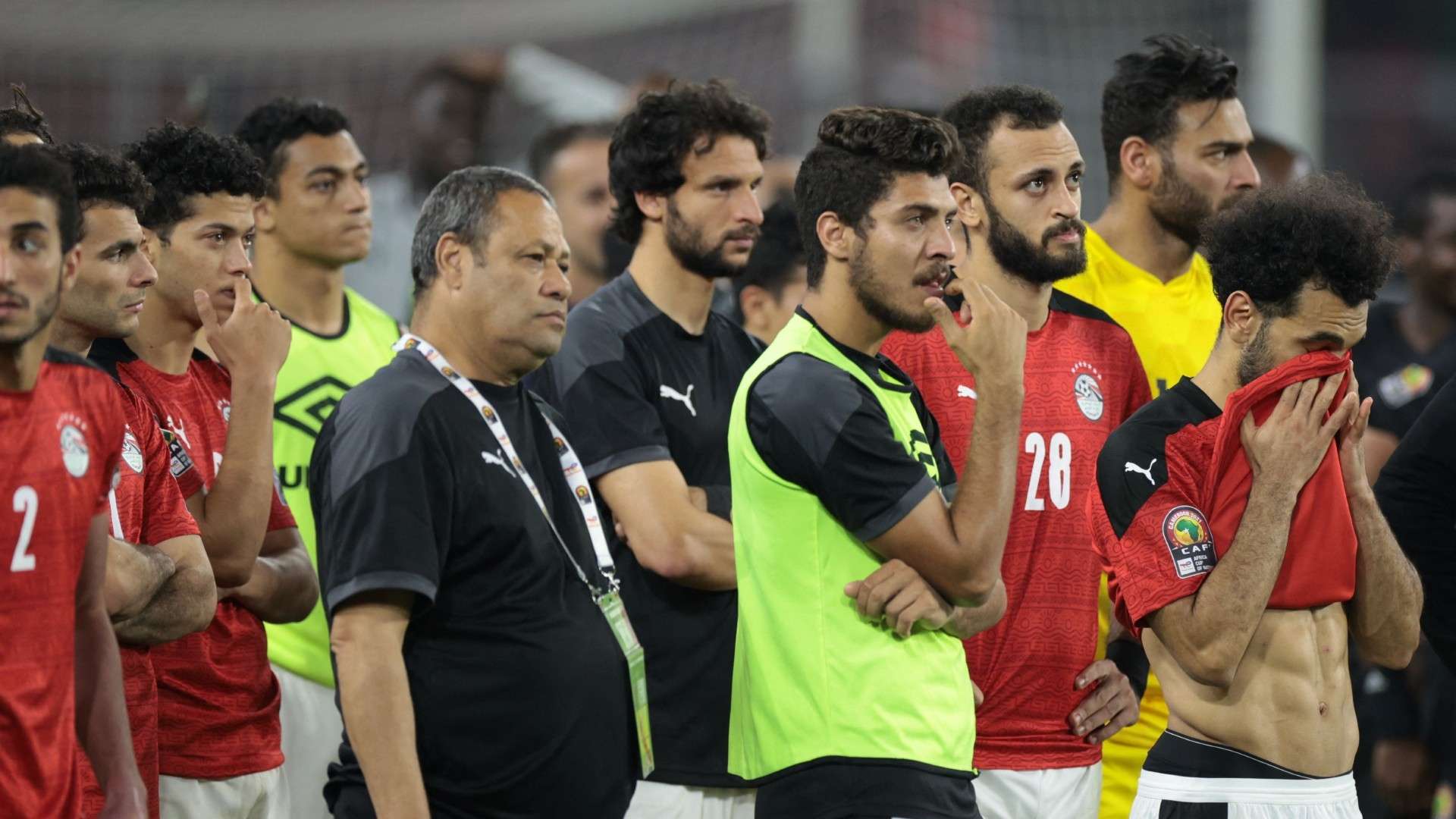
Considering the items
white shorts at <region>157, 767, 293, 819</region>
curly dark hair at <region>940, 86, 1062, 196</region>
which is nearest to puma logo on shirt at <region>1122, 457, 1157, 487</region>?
curly dark hair at <region>940, 86, 1062, 196</region>

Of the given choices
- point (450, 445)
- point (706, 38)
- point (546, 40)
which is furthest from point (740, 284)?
point (546, 40)

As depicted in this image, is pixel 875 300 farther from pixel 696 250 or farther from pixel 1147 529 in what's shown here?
pixel 696 250

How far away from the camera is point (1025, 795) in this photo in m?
4.56

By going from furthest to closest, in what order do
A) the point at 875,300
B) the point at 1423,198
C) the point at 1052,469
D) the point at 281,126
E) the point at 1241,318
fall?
the point at 1423,198 → the point at 281,126 → the point at 1052,469 → the point at 875,300 → the point at 1241,318

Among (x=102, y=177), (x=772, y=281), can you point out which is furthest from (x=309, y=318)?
(x=102, y=177)

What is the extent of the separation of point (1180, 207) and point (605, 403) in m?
1.91

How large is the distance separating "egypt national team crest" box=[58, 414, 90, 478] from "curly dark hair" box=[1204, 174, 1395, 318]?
235 centimetres

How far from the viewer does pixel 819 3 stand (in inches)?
537

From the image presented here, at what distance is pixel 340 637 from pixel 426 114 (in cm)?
795

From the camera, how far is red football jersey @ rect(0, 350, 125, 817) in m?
2.89

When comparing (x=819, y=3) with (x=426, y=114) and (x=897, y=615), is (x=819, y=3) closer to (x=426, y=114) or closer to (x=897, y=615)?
(x=426, y=114)

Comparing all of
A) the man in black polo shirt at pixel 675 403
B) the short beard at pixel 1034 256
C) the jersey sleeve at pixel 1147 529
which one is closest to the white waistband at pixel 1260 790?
the jersey sleeve at pixel 1147 529

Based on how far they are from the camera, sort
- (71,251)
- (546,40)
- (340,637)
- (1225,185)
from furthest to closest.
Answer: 1. (546,40)
2. (1225,185)
3. (340,637)
4. (71,251)

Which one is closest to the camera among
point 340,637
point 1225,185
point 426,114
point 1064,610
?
point 340,637
